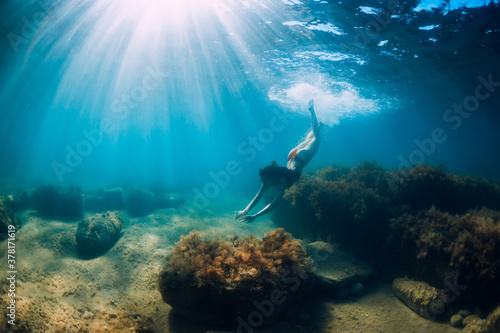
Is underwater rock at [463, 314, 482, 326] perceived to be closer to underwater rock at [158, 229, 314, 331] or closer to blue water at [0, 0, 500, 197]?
underwater rock at [158, 229, 314, 331]

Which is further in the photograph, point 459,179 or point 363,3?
point 363,3

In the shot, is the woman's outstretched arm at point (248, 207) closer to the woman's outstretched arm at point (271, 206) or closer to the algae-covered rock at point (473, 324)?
the woman's outstretched arm at point (271, 206)

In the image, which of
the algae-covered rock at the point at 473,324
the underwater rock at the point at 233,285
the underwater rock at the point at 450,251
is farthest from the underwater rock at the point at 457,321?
the underwater rock at the point at 233,285

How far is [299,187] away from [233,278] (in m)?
5.67

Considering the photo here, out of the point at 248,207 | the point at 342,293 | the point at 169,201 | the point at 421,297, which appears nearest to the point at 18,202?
the point at 169,201

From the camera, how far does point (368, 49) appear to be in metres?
15.9

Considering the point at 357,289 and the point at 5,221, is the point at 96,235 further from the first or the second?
the point at 357,289

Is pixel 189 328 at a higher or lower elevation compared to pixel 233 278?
lower

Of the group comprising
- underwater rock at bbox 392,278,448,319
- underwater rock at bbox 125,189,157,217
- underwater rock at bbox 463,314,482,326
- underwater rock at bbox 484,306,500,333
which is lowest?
underwater rock at bbox 125,189,157,217

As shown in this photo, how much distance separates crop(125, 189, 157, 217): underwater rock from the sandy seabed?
8257 mm

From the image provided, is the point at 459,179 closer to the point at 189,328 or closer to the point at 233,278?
the point at 233,278

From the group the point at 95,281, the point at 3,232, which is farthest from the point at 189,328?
the point at 3,232

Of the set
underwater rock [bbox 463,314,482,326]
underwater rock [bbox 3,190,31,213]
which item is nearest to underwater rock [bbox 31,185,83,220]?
underwater rock [bbox 3,190,31,213]

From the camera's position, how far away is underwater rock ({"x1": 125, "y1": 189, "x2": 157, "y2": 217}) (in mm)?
15787
